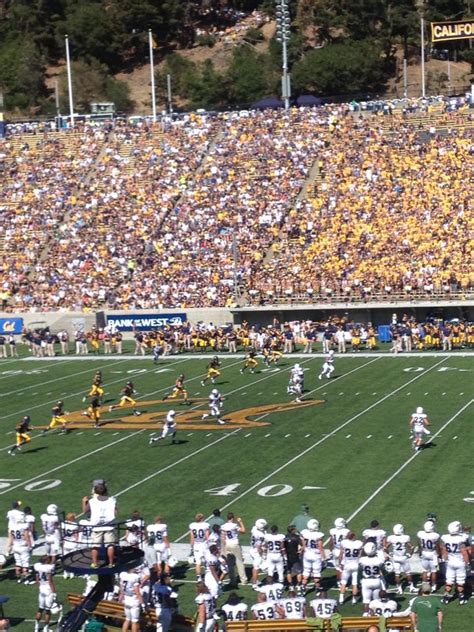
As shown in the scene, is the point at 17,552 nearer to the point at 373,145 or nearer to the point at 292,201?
the point at 292,201

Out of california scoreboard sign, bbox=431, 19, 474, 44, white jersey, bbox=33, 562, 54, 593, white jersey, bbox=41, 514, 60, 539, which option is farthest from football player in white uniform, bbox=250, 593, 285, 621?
california scoreboard sign, bbox=431, 19, 474, 44

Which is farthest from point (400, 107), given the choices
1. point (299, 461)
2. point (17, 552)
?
point (17, 552)

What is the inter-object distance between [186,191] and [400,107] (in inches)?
452

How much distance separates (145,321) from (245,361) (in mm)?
8466

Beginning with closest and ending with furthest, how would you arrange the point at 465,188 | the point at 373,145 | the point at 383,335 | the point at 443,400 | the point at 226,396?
the point at 443,400 → the point at 226,396 → the point at 383,335 → the point at 465,188 → the point at 373,145

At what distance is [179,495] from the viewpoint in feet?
82.7

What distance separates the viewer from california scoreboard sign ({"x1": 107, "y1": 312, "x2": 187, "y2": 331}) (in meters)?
48.8

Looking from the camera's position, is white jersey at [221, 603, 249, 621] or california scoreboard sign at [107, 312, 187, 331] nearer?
white jersey at [221, 603, 249, 621]

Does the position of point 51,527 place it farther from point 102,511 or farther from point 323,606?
point 323,606

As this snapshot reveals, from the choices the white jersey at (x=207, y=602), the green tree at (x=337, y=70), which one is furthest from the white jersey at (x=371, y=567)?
the green tree at (x=337, y=70)

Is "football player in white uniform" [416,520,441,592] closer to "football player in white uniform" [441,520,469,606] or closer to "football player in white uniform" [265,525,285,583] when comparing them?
"football player in white uniform" [441,520,469,606]

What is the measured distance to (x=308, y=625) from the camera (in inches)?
621

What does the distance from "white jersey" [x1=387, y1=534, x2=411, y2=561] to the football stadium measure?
32mm

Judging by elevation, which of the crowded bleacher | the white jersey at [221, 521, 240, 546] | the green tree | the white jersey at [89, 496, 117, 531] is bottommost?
the white jersey at [221, 521, 240, 546]
